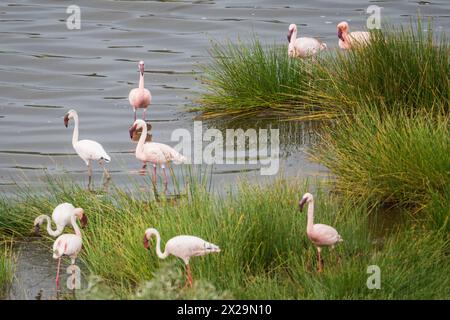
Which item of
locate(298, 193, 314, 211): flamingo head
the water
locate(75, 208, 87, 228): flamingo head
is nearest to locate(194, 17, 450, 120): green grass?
the water

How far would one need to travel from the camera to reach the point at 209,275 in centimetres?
718

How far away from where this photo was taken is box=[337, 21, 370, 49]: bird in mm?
11525

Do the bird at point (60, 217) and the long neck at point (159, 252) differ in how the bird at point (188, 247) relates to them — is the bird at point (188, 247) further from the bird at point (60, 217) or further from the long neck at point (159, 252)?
the bird at point (60, 217)

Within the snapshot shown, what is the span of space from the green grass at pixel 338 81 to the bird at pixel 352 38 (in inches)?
5.8

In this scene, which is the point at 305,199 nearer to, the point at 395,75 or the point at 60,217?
the point at 60,217

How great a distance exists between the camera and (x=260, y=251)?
7637mm

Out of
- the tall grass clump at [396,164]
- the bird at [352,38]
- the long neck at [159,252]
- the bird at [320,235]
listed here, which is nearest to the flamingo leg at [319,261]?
the bird at [320,235]

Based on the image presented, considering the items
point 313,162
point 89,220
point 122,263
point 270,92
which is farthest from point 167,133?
point 122,263

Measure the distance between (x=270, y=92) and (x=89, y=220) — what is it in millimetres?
4155

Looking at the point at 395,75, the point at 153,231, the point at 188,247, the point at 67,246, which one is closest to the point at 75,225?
the point at 67,246

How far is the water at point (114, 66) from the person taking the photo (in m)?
11.9

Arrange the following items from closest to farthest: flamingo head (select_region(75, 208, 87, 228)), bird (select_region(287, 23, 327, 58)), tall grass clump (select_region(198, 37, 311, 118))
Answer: flamingo head (select_region(75, 208, 87, 228)) < tall grass clump (select_region(198, 37, 311, 118)) < bird (select_region(287, 23, 327, 58))

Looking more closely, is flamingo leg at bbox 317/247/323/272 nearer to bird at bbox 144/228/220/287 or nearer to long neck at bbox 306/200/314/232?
long neck at bbox 306/200/314/232
